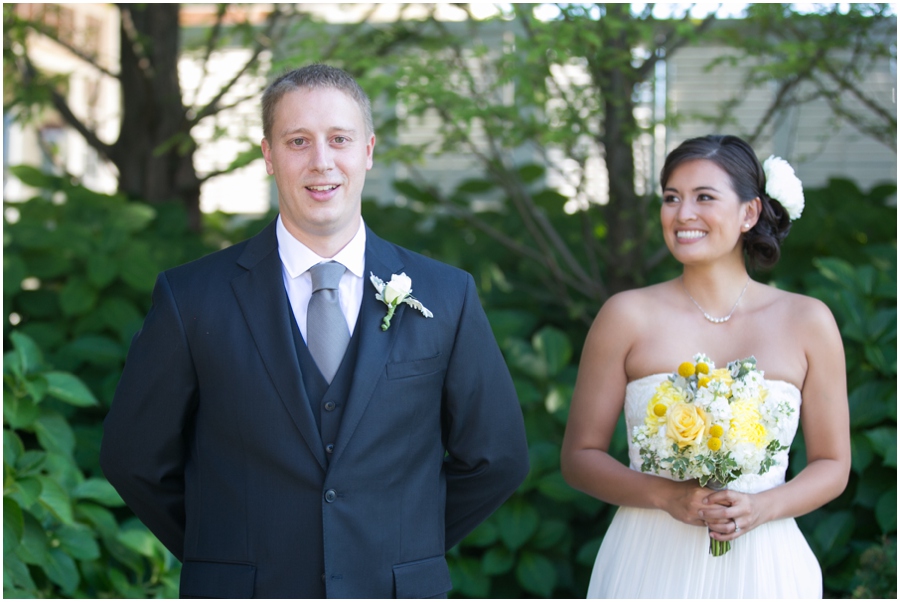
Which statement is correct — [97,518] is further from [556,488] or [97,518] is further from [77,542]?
[556,488]

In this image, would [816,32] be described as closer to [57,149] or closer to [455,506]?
[455,506]

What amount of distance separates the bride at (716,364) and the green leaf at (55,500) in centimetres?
197

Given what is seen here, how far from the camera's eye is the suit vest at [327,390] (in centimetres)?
233


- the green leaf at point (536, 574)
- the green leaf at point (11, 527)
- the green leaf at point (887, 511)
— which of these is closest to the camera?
the green leaf at point (11, 527)

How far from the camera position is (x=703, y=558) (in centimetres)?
300

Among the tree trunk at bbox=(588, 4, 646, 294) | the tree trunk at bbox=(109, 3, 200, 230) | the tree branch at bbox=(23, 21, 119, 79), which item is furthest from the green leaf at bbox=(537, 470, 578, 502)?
the tree branch at bbox=(23, 21, 119, 79)

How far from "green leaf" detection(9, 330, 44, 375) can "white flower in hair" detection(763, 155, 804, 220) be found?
3.12 metres

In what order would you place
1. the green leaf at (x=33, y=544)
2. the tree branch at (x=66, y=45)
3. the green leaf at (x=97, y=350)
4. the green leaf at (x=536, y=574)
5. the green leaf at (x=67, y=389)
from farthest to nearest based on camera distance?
the tree branch at (x=66, y=45)
the green leaf at (x=97, y=350)
the green leaf at (x=536, y=574)
the green leaf at (x=67, y=389)
the green leaf at (x=33, y=544)

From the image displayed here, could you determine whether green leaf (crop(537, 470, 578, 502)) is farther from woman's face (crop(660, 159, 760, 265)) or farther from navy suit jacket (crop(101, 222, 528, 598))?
navy suit jacket (crop(101, 222, 528, 598))

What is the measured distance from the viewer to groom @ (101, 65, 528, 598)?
233 cm

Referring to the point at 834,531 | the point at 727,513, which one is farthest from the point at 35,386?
the point at 834,531

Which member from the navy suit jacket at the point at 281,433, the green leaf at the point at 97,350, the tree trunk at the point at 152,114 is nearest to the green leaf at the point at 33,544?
the green leaf at the point at 97,350

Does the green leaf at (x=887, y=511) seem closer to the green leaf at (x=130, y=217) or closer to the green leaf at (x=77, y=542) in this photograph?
the green leaf at (x=77, y=542)

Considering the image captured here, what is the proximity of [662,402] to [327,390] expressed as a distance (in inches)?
35.3
